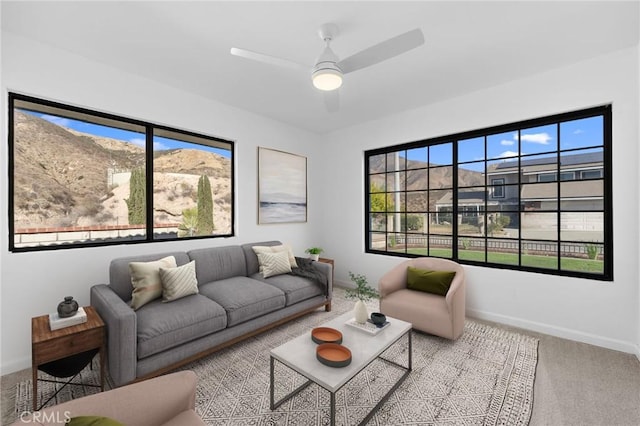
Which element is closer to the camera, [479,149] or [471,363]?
[471,363]

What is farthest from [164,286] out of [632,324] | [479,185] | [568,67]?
[568,67]

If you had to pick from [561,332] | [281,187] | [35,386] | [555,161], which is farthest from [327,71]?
[561,332]

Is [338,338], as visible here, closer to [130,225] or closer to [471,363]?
[471,363]

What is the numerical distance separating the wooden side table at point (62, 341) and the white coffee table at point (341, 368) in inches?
49.4

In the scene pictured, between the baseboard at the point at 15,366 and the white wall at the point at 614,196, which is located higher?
the white wall at the point at 614,196

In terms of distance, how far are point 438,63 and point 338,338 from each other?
268cm

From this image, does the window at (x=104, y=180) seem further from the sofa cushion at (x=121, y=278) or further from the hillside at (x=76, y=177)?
the sofa cushion at (x=121, y=278)

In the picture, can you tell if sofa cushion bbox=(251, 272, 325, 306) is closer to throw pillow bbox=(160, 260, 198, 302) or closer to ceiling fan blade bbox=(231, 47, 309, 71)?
throw pillow bbox=(160, 260, 198, 302)

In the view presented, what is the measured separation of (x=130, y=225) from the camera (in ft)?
9.54

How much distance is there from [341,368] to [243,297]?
4.42ft

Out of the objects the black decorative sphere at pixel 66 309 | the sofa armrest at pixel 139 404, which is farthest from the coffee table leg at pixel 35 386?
the sofa armrest at pixel 139 404

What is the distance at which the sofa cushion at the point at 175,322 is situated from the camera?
1968mm

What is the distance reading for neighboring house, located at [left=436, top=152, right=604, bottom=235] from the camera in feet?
9.00

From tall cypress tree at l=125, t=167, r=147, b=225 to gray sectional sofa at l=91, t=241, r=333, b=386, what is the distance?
1.78 ft
